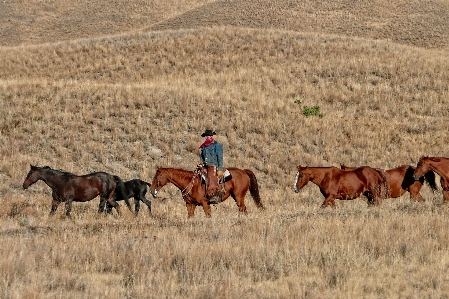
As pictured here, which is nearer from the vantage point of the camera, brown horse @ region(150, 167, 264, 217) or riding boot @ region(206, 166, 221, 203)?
brown horse @ region(150, 167, 264, 217)

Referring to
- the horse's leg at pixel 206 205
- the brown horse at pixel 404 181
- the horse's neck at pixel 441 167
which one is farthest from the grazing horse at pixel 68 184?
the horse's neck at pixel 441 167

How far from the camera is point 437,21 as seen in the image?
67.2 m

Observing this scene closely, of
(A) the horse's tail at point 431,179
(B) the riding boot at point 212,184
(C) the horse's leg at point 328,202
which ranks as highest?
(B) the riding boot at point 212,184

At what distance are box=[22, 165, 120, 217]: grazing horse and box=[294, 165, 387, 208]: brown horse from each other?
209 inches

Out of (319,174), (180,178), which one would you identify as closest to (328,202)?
(319,174)

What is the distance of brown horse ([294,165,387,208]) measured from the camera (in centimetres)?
1491

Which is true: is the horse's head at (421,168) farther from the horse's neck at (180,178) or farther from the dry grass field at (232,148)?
the horse's neck at (180,178)

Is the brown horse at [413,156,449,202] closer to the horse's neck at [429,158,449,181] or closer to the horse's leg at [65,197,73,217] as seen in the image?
the horse's neck at [429,158,449,181]

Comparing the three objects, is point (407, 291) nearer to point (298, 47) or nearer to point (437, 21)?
point (298, 47)

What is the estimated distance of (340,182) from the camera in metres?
15.1

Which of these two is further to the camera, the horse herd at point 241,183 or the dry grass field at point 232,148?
the horse herd at point 241,183

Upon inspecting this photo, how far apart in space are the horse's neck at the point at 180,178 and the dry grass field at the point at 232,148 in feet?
3.04

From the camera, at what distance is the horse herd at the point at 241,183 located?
47.1ft

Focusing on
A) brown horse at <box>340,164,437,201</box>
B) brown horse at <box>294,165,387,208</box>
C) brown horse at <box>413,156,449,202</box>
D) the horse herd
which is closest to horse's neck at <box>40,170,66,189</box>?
the horse herd
